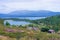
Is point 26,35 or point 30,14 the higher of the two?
point 30,14

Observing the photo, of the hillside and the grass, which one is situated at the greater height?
the hillside

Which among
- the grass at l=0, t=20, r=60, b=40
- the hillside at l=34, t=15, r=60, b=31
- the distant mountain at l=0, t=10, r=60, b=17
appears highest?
the distant mountain at l=0, t=10, r=60, b=17

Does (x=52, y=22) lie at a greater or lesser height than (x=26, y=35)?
greater

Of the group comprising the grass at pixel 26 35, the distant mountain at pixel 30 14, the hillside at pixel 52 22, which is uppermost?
the distant mountain at pixel 30 14

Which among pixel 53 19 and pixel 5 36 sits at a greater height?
pixel 53 19

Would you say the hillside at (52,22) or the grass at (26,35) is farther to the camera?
the hillside at (52,22)

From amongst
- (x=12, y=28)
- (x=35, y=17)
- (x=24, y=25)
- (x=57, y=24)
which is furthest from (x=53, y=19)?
(x=12, y=28)

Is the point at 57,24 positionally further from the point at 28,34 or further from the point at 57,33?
the point at 28,34

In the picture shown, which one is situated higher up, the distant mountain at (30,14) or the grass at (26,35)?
the distant mountain at (30,14)

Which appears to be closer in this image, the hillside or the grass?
the grass

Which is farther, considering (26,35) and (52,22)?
(52,22)

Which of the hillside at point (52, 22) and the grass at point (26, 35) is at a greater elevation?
the hillside at point (52, 22)
